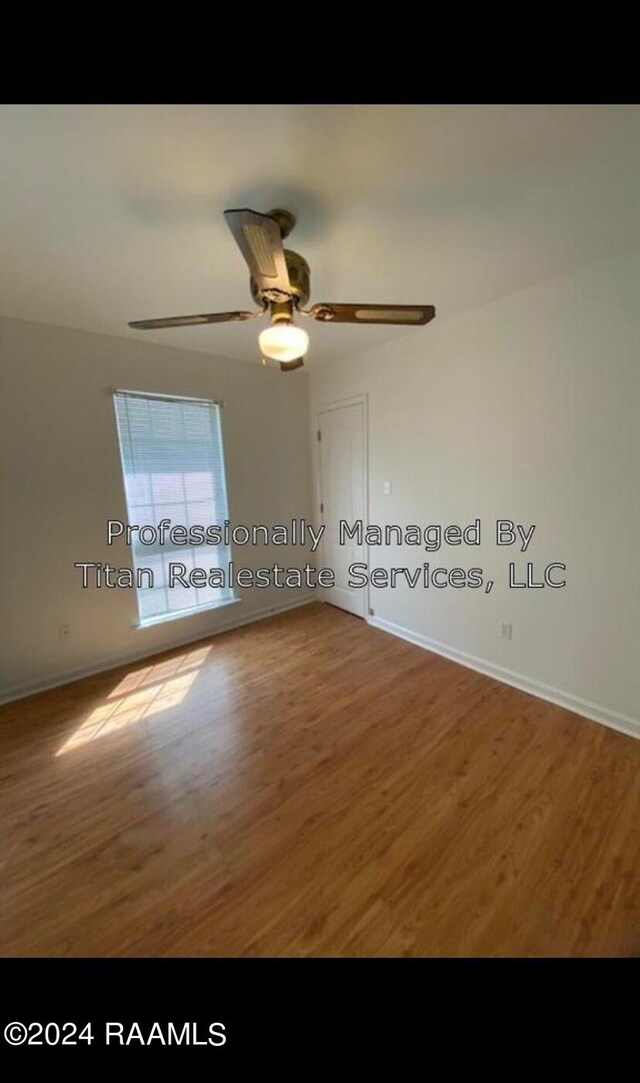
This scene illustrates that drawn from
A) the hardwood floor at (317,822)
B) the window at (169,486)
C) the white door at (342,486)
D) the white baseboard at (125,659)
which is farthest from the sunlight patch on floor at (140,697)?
the white door at (342,486)

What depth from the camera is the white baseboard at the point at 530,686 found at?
2.00 m

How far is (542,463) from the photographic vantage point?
85.9 inches

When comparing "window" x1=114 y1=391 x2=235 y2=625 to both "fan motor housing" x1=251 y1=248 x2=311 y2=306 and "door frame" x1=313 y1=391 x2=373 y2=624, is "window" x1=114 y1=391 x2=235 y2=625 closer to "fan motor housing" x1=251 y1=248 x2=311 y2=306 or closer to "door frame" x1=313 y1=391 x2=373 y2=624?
"door frame" x1=313 y1=391 x2=373 y2=624

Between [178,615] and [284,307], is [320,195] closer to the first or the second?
[284,307]

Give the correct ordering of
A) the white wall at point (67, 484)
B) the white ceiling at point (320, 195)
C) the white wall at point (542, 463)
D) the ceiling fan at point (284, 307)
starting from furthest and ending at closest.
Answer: the white wall at point (67, 484) < the white wall at point (542, 463) < the ceiling fan at point (284, 307) < the white ceiling at point (320, 195)

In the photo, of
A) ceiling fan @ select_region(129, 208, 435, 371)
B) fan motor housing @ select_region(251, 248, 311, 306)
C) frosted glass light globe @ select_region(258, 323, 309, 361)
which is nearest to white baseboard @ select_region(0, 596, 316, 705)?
ceiling fan @ select_region(129, 208, 435, 371)

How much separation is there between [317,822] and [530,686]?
1.58 meters

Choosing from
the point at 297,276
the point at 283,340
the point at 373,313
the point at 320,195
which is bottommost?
the point at 283,340

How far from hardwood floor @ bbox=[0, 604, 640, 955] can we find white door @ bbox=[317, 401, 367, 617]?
4.26 ft

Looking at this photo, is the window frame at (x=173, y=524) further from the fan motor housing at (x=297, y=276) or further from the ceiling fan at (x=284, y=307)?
the fan motor housing at (x=297, y=276)

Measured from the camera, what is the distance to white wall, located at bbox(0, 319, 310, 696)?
2402 mm

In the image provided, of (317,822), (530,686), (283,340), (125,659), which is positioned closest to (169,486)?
(125,659)
